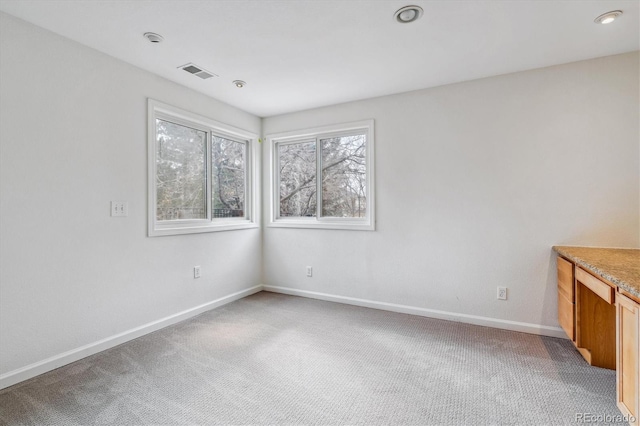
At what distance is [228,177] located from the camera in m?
4.08

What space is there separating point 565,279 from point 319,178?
2.76 metres

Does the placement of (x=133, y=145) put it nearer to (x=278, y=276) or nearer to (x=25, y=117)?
(x=25, y=117)

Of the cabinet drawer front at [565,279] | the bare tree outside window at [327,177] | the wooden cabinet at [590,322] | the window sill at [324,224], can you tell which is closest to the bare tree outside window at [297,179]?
the bare tree outside window at [327,177]

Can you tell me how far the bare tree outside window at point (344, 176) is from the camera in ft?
12.7

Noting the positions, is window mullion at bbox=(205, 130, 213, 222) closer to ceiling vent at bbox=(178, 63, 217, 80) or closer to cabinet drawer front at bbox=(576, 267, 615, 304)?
ceiling vent at bbox=(178, 63, 217, 80)

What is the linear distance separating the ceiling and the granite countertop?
1.64m

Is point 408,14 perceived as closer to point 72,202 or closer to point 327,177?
point 327,177

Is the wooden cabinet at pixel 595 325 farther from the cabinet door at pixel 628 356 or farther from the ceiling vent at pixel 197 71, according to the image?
the ceiling vent at pixel 197 71

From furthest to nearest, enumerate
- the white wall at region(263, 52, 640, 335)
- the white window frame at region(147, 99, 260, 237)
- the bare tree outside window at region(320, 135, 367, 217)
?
the bare tree outside window at region(320, 135, 367, 217), the white window frame at region(147, 99, 260, 237), the white wall at region(263, 52, 640, 335)

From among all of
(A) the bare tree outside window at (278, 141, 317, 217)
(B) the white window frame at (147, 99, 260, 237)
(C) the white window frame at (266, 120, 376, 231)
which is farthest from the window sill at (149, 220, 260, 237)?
(A) the bare tree outside window at (278, 141, 317, 217)

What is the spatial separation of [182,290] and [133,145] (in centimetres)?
153

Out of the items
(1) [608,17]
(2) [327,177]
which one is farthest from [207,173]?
(1) [608,17]

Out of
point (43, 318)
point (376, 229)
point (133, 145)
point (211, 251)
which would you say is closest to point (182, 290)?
point (211, 251)

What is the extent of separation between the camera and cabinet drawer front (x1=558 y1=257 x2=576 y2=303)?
2.42 meters
